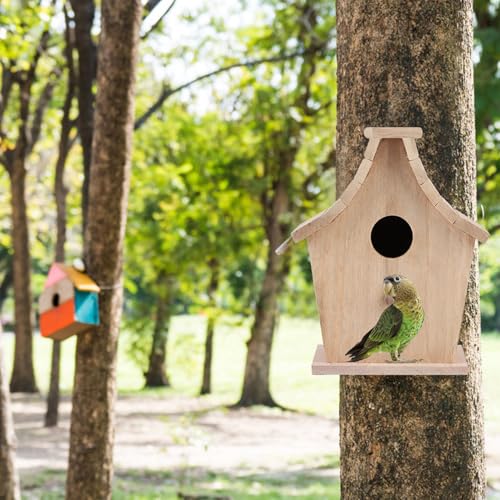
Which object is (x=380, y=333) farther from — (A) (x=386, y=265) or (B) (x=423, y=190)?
(B) (x=423, y=190)

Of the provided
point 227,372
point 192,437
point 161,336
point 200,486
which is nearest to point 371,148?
point 192,437

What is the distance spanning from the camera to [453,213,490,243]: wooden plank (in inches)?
91.8

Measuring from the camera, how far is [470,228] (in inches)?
92.4

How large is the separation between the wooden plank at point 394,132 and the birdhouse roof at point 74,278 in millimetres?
2886

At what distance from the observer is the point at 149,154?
1794 cm

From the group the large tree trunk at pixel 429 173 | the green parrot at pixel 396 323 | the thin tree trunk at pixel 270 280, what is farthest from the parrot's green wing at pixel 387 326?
the thin tree trunk at pixel 270 280

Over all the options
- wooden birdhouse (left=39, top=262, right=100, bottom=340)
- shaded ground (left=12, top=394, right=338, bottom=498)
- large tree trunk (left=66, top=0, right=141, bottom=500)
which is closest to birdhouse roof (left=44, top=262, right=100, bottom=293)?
wooden birdhouse (left=39, top=262, right=100, bottom=340)

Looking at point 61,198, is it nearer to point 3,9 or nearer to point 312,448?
point 3,9

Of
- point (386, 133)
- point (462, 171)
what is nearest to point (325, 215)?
point (386, 133)

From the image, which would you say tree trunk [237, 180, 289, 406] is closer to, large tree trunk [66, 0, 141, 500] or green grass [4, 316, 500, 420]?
green grass [4, 316, 500, 420]

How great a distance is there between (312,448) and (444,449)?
9.63m

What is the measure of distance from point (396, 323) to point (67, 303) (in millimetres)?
3040

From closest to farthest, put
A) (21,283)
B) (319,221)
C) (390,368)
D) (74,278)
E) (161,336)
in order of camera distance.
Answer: (390,368) < (319,221) < (74,278) < (21,283) < (161,336)

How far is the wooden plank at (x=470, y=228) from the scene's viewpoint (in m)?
2.33
